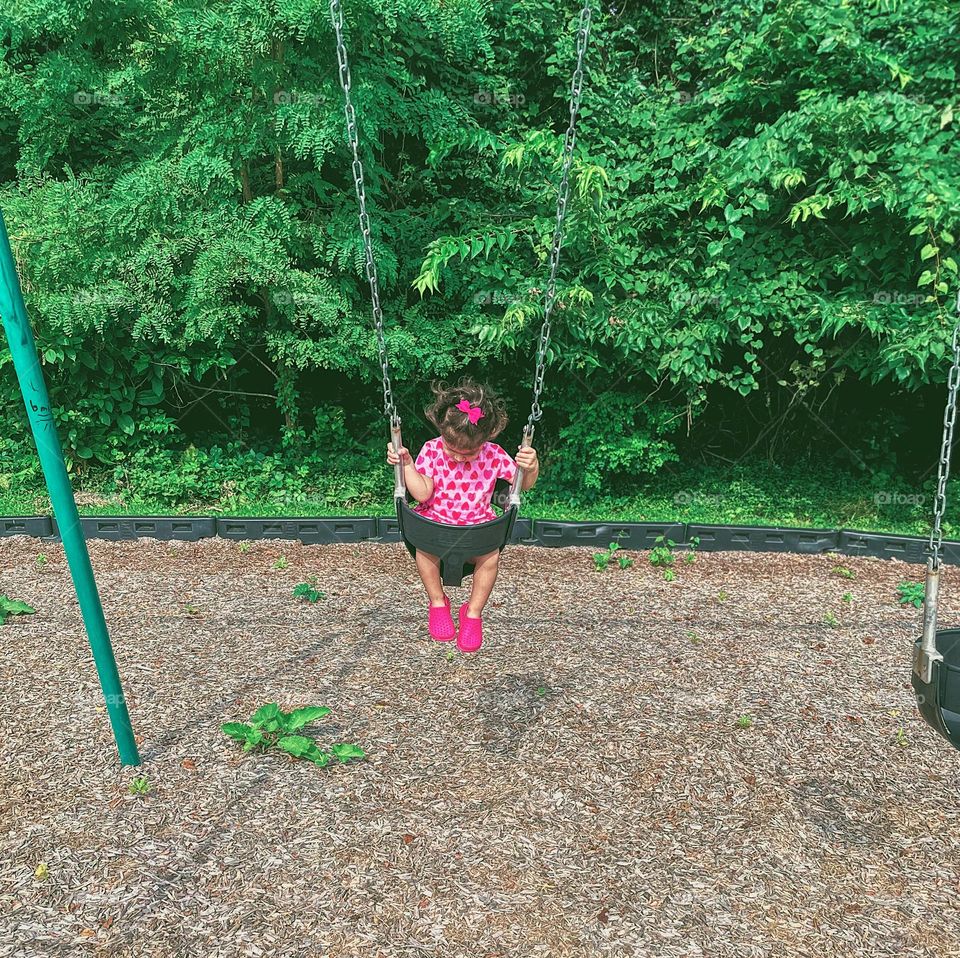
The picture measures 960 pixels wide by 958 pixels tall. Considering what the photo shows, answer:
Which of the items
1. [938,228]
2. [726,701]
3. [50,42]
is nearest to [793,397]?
[938,228]

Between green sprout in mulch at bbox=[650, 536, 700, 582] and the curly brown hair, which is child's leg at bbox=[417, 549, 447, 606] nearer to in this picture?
the curly brown hair

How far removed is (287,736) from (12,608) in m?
2.55

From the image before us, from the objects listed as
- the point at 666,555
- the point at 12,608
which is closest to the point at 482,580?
the point at 666,555

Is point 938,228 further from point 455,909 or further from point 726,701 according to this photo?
point 455,909

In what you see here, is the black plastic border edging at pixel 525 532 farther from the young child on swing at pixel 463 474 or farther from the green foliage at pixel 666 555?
the young child on swing at pixel 463 474

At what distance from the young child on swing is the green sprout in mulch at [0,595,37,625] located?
2845 mm

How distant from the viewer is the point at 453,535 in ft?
9.91

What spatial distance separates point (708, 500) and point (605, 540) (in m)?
2.18

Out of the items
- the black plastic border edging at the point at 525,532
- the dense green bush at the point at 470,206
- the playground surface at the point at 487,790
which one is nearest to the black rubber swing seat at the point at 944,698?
the playground surface at the point at 487,790

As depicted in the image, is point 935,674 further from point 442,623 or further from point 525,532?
point 525,532

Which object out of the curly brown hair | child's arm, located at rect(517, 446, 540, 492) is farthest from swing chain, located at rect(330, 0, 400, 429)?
child's arm, located at rect(517, 446, 540, 492)

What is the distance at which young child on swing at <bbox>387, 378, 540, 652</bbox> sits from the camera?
10.4ft

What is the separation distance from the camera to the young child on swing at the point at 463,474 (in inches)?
125

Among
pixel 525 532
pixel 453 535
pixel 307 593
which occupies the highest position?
pixel 453 535
